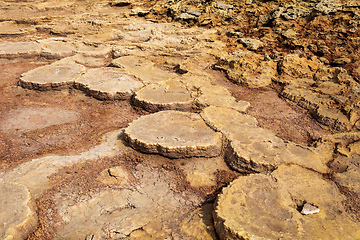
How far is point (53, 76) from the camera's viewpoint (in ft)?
17.1

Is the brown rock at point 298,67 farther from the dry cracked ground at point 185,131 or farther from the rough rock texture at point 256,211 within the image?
the rough rock texture at point 256,211

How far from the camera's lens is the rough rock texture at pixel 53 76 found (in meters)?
4.98

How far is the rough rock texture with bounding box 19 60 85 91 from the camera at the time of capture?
4.98 m

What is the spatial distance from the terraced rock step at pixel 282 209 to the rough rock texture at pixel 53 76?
3.82 meters

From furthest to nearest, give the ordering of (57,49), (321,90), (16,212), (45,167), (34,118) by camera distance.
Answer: (57,49), (321,90), (34,118), (45,167), (16,212)

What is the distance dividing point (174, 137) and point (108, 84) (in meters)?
2.23

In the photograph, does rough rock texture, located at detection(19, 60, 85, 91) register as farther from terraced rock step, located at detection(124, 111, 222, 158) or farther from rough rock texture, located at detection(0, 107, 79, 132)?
terraced rock step, located at detection(124, 111, 222, 158)

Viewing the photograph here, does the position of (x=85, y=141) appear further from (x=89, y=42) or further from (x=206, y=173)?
(x=89, y=42)

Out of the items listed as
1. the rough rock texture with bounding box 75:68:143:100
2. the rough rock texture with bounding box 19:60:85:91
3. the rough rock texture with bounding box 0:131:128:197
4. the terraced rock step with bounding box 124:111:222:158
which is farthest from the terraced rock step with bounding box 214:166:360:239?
the rough rock texture with bounding box 19:60:85:91

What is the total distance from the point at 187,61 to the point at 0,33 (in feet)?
18.1

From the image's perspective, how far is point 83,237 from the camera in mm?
2291

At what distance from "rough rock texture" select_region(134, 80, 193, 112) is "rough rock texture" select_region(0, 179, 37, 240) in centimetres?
221

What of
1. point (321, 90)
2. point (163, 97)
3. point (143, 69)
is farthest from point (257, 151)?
point (143, 69)

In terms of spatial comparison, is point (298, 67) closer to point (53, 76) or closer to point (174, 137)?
point (174, 137)
